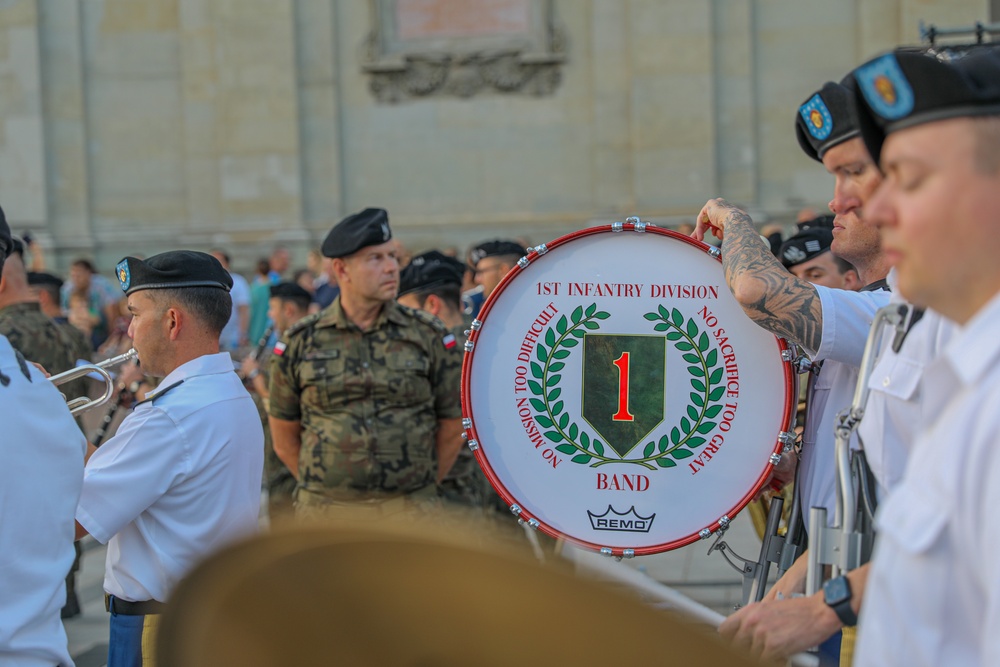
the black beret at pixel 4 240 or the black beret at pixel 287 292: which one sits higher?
the black beret at pixel 4 240

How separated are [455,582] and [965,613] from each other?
0.64 metres

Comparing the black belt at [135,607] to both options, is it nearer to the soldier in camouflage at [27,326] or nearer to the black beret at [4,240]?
the black beret at [4,240]

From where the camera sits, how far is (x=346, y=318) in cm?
509

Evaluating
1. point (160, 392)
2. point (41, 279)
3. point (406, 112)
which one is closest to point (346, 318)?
point (160, 392)

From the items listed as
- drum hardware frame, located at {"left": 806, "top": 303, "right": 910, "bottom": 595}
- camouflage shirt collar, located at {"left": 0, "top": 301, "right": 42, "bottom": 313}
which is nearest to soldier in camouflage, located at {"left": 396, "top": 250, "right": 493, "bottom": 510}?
camouflage shirt collar, located at {"left": 0, "top": 301, "right": 42, "bottom": 313}

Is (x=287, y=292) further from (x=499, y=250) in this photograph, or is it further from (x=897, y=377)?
(x=897, y=377)

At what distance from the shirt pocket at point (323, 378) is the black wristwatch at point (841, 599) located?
2.99 metres

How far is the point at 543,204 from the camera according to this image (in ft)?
51.5

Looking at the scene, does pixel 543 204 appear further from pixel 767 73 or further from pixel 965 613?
pixel 965 613

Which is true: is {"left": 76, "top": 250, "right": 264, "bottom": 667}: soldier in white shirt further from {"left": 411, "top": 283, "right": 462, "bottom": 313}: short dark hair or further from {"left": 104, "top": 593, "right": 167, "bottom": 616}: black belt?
{"left": 411, "top": 283, "right": 462, "bottom": 313}: short dark hair

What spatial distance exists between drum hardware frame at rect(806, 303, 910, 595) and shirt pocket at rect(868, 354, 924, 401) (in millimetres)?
41

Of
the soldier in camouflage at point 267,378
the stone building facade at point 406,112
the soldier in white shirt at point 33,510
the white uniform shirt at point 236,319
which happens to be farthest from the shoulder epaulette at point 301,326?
the stone building facade at point 406,112

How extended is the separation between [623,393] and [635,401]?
0.12 ft

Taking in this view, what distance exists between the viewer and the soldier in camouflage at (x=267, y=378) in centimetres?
604
